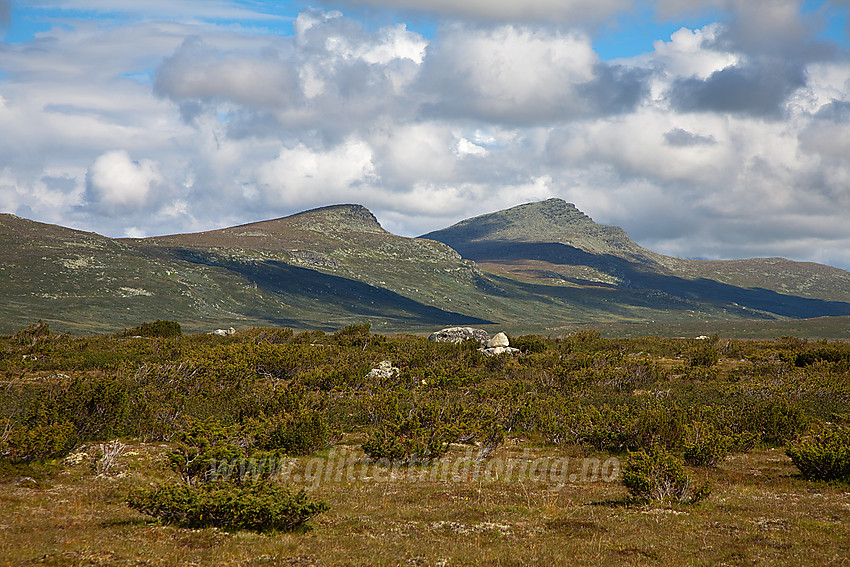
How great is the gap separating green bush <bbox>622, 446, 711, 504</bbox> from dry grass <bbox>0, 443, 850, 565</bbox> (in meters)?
0.48

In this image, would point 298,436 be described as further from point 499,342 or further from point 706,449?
point 499,342

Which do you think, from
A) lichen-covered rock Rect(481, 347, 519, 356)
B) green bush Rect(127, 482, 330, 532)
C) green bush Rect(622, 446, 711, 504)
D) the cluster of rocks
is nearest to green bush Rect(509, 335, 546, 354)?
the cluster of rocks

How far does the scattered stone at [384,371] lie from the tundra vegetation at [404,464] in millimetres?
387

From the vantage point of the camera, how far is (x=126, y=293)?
190375 mm

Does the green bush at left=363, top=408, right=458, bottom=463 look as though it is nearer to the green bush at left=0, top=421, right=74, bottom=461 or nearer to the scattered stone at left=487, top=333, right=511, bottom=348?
the green bush at left=0, top=421, right=74, bottom=461

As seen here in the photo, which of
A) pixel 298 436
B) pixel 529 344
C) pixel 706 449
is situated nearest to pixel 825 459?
pixel 706 449

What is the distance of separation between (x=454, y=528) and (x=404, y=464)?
9433 mm

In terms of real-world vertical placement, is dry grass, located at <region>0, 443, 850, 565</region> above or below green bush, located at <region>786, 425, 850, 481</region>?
below

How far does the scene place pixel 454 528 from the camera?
1409 centimetres

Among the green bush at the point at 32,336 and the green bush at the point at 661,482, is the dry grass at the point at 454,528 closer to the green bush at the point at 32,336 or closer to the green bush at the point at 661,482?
the green bush at the point at 661,482

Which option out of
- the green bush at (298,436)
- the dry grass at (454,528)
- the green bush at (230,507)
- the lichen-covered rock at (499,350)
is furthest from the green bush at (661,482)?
the lichen-covered rock at (499,350)

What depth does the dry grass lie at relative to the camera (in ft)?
37.4

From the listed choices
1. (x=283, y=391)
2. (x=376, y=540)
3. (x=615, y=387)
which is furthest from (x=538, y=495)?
(x=615, y=387)

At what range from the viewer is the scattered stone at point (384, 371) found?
142 feet
